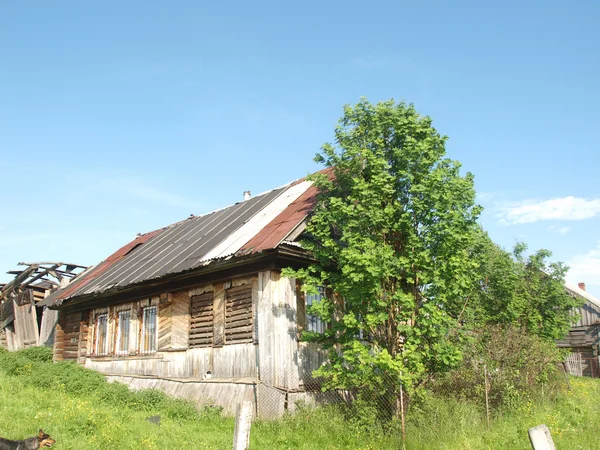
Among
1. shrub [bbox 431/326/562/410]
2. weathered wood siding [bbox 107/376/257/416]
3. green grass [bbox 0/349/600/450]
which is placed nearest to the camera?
green grass [bbox 0/349/600/450]

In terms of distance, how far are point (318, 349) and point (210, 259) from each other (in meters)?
3.53

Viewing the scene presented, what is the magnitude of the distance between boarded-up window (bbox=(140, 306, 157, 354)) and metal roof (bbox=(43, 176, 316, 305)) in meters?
1.22

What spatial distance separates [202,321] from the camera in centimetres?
1438

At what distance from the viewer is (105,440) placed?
9281 millimetres

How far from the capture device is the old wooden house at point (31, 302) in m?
24.9

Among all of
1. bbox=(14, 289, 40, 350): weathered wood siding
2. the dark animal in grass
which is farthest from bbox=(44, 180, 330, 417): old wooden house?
bbox=(14, 289, 40, 350): weathered wood siding

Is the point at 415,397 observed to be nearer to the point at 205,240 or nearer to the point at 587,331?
the point at 205,240

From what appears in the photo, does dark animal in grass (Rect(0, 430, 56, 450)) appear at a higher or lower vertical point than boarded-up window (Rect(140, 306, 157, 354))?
lower

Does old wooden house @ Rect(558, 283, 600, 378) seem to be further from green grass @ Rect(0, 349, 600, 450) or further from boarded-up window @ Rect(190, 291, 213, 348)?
boarded-up window @ Rect(190, 291, 213, 348)

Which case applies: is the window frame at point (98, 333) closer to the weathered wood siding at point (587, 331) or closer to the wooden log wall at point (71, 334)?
the wooden log wall at point (71, 334)

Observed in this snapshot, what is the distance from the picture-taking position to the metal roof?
520 inches

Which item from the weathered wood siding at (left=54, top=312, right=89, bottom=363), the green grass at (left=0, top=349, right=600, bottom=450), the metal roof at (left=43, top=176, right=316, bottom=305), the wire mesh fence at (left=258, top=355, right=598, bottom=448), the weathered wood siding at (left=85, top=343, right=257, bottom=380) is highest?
the metal roof at (left=43, top=176, right=316, bottom=305)

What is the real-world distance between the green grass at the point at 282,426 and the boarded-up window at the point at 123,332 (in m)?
4.51

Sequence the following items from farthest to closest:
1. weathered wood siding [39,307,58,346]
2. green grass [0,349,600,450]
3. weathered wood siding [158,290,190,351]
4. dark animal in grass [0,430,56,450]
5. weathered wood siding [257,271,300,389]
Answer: weathered wood siding [39,307,58,346], weathered wood siding [158,290,190,351], weathered wood siding [257,271,300,389], green grass [0,349,600,450], dark animal in grass [0,430,56,450]
